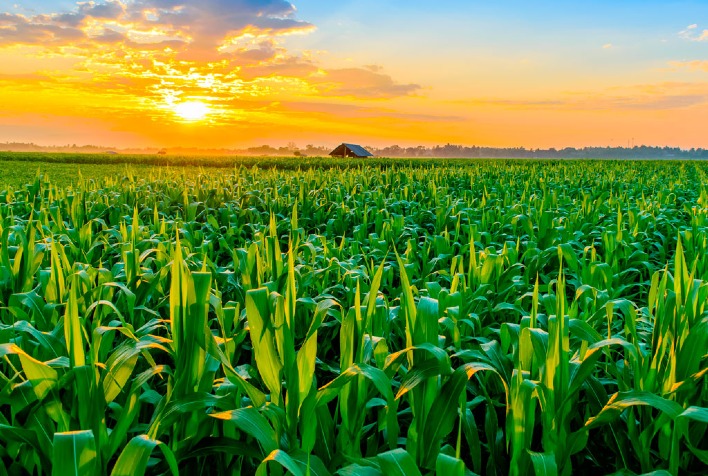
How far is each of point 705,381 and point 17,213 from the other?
8798 mm

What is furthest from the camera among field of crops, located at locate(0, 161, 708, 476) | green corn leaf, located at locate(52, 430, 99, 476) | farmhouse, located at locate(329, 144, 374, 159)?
farmhouse, located at locate(329, 144, 374, 159)

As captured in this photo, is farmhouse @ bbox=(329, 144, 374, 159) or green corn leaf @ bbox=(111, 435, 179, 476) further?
farmhouse @ bbox=(329, 144, 374, 159)

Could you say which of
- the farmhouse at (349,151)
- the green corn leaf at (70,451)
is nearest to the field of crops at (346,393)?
the green corn leaf at (70,451)

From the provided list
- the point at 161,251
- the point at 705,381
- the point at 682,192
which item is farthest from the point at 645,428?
the point at 682,192

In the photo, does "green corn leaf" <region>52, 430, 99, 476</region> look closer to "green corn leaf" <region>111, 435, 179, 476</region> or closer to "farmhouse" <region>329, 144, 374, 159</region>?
"green corn leaf" <region>111, 435, 179, 476</region>

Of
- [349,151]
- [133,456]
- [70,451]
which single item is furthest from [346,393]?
[349,151]

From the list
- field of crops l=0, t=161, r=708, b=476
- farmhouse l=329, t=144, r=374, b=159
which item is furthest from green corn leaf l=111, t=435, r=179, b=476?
farmhouse l=329, t=144, r=374, b=159

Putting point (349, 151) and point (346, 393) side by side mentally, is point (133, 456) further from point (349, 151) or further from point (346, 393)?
point (349, 151)

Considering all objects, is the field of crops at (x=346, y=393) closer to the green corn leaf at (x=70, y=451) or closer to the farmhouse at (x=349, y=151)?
the green corn leaf at (x=70, y=451)

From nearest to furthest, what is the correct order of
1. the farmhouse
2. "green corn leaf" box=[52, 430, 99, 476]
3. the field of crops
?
"green corn leaf" box=[52, 430, 99, 476] < the field of crops < the farmhouse

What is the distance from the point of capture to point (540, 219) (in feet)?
21.5

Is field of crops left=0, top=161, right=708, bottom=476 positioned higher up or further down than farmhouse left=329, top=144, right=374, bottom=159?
further down

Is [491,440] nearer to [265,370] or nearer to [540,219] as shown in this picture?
[265,370]

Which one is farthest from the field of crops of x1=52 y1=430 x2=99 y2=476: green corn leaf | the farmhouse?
the farmhouse
